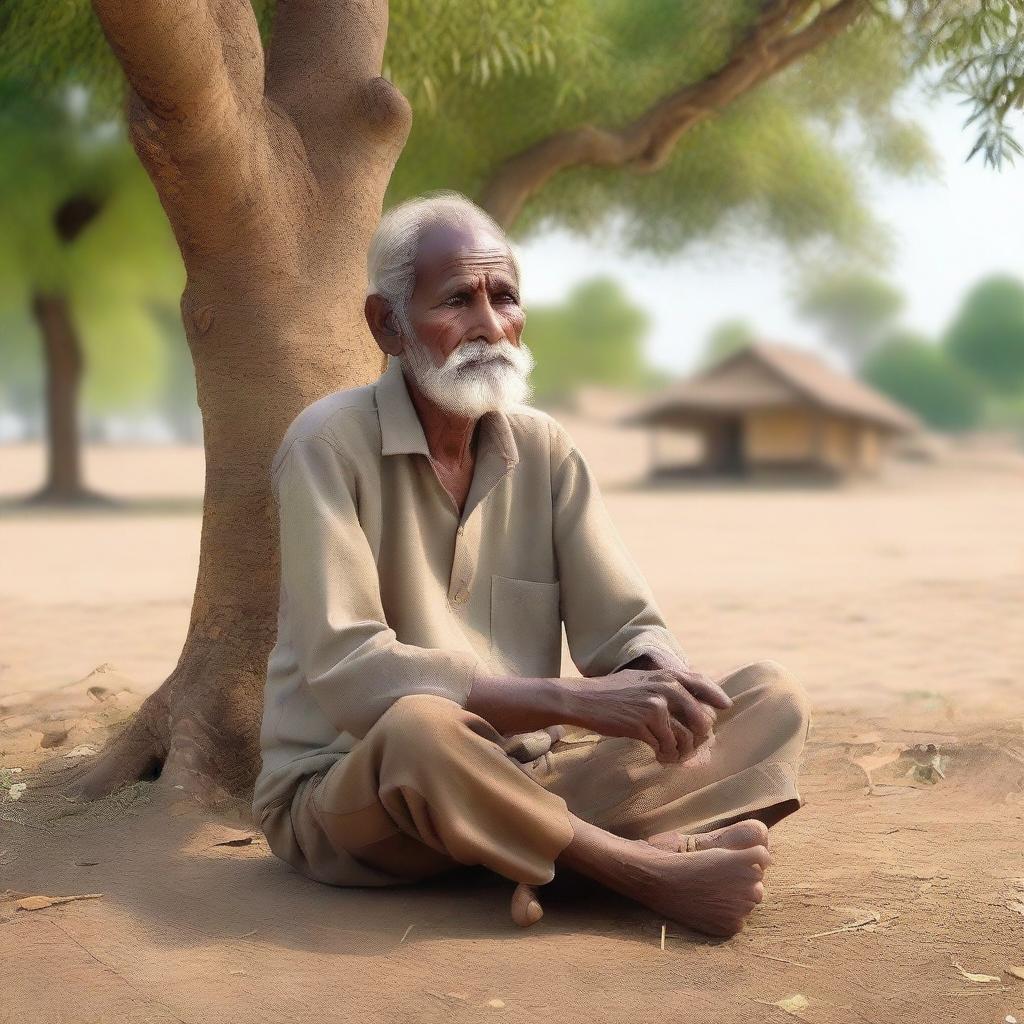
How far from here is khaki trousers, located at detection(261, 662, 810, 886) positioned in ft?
8.58

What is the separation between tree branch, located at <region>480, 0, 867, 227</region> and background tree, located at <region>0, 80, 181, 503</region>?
36.0 feet

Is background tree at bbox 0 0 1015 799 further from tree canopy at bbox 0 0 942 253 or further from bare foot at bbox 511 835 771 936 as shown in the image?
bare foot at bbox 511 835 771 936

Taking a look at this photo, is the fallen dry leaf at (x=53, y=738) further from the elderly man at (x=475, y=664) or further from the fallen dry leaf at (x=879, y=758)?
the fallen dry leaf at (x=879, y=758)

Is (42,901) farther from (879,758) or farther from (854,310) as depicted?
(854,310)

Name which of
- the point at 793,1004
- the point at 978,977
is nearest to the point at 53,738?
the point at 793,1004

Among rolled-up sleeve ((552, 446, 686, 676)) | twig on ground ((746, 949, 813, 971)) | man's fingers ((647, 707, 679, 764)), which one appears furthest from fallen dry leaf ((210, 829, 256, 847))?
twig on ground ((746, 949, 813, 971))

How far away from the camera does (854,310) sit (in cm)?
7550

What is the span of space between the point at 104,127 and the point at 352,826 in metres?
17.7

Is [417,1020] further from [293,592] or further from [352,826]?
[293,592]

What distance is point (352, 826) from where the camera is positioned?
2793mm

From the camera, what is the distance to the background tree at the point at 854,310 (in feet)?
242

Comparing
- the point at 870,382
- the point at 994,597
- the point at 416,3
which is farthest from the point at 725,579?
the point at 870,382

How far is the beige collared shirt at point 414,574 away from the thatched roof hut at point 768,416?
23.9 metres

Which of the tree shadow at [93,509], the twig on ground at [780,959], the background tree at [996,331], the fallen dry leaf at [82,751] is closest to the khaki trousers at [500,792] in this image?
the twig on ground at [780,959]
